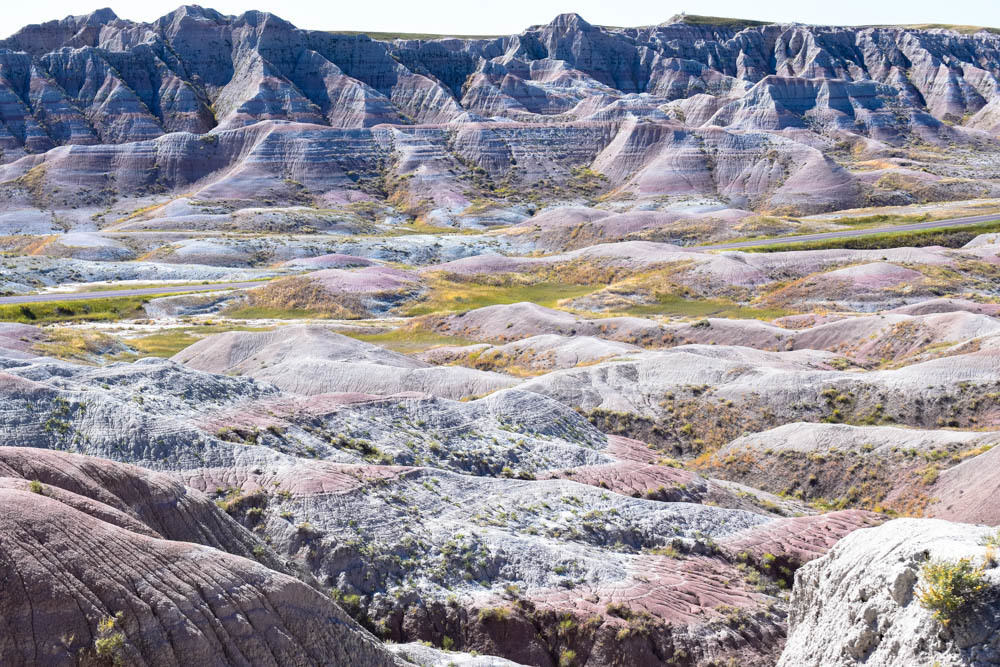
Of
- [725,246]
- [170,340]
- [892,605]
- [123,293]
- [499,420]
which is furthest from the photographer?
[725,246]

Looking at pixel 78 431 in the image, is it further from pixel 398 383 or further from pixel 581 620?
pixel 398 383

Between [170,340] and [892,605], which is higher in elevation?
[892,605]

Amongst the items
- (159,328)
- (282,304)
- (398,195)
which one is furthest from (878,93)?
(159,328)

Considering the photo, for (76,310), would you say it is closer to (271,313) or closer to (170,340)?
(170,340)

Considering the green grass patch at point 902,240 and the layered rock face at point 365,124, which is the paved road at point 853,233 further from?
the layered rock face at point 365,124

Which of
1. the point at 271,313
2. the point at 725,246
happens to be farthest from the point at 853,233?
the point at 271,313

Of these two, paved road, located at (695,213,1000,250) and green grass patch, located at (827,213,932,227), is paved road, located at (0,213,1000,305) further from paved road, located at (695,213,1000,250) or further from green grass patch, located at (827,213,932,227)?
green grass patch, located at (827,213,932,227)

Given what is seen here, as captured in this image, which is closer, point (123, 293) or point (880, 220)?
point (123, 293)
